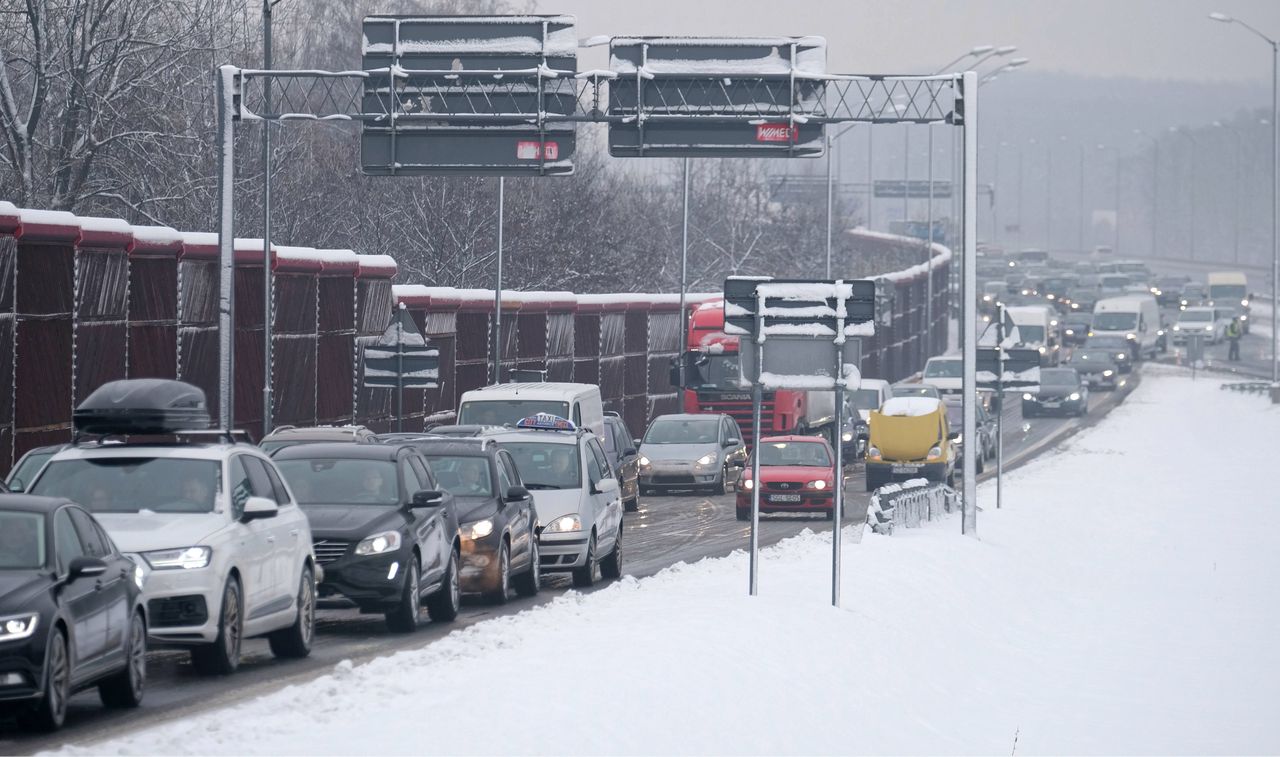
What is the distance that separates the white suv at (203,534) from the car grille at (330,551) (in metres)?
1.28

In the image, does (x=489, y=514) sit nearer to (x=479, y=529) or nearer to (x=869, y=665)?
(x=479, y=529)

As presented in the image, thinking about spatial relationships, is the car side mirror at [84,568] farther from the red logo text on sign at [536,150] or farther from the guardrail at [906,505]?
the red logo text on sign at [536,150]

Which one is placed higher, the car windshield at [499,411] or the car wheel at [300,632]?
the car windshield at [499,411]

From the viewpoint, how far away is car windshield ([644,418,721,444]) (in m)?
42.9

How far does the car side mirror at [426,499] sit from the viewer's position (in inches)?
713

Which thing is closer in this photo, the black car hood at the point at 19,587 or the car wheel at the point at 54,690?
the black car hood at the point at 19,587

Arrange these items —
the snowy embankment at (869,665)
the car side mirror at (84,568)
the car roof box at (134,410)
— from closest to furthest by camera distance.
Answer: the car side mirror at (84,568), the snowy embankment at (869,665), the car roof box at (134,410)

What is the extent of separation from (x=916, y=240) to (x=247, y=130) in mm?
93688

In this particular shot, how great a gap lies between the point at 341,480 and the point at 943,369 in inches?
1845

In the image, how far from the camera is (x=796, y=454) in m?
37.5

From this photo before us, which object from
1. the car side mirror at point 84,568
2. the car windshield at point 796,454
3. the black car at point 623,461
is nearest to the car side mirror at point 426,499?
the car side mirror at point 84,568

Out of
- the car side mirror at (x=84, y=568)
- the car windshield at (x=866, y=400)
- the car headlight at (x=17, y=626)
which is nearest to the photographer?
the car headlight at (x=17, y=626)

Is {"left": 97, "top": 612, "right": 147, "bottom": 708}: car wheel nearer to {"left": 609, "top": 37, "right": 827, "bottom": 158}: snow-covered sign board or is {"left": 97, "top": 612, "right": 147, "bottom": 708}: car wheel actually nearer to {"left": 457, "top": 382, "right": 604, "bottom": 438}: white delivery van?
{"left": 609, "top": 37, "right": 827, "bottom": 158}: snow-covered sign board

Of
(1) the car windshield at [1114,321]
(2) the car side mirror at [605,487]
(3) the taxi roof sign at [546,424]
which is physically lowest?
(2) the car side mirror at [605,487]
